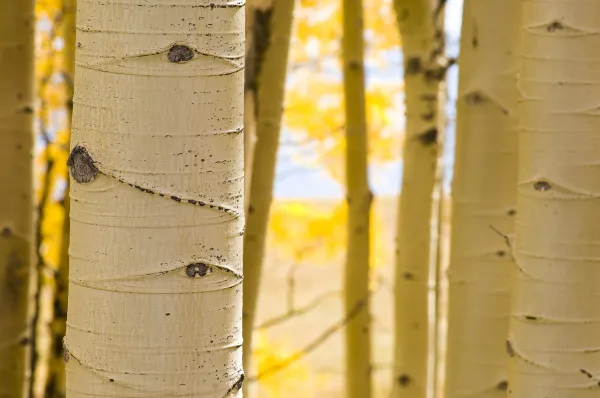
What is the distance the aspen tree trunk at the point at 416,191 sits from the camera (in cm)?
194

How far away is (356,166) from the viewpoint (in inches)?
84.5

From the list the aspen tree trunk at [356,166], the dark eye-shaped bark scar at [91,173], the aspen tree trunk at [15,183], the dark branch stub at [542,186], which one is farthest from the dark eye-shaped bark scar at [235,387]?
the aspen tree trunk at [356,166]

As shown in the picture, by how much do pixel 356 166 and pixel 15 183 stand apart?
37.1 inches

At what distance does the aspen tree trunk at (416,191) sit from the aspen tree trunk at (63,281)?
2.64 ft

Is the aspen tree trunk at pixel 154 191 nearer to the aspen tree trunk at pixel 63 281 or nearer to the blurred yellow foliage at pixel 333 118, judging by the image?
the aspen tree trunk at pixel 63 281

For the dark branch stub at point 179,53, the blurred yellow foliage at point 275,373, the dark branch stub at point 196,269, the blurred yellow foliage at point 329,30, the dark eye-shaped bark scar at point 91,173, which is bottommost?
the blurred yellow foliage at point 275,373

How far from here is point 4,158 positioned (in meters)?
1.51

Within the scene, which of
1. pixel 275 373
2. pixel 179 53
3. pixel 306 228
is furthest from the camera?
pixel 275 373

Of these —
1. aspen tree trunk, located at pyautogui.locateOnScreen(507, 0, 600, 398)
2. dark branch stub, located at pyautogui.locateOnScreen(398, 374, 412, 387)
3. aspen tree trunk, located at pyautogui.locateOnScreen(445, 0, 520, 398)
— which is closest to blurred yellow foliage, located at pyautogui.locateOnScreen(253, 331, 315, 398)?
dark branch stub, located at pyautogui.locateOnScreen(398, 374, 412, 387)

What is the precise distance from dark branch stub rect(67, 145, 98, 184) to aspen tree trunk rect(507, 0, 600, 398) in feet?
1.61

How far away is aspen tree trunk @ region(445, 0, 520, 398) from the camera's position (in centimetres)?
120

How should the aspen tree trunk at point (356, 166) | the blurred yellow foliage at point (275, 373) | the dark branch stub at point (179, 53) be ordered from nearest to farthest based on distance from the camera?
the dark branch stub at point (179, 53), the aspen tree trunk at point (356, 166), the blurred yellow foliage at point (275, 373)

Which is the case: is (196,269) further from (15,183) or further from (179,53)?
(15,183)

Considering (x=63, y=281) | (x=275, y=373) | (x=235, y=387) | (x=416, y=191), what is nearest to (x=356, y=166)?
(x=416, y=191)
